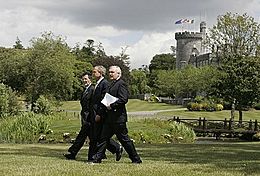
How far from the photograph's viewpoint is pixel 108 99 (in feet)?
35.1

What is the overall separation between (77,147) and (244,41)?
136 feet

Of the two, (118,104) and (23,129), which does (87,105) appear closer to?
(118,104)

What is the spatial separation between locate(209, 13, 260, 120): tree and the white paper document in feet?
114

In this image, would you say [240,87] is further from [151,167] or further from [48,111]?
[151,167]

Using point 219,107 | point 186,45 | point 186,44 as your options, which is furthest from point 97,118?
point 186,45

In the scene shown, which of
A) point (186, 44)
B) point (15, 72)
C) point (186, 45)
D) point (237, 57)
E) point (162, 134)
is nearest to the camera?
point (162, 134)

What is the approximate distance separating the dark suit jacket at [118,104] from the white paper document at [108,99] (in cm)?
7

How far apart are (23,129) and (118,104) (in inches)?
641

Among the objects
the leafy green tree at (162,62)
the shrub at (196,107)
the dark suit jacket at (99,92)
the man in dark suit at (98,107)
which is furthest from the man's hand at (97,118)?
the leafy green tree at (162,62)

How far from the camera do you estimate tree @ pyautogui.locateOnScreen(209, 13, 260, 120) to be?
4422 cm

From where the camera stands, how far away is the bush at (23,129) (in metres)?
25.2

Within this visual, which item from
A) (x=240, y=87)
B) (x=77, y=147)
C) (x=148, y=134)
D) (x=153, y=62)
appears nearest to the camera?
(x=77, y=147)

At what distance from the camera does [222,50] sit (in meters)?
51.6

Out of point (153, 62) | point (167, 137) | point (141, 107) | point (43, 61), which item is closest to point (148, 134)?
point (167, 137)
